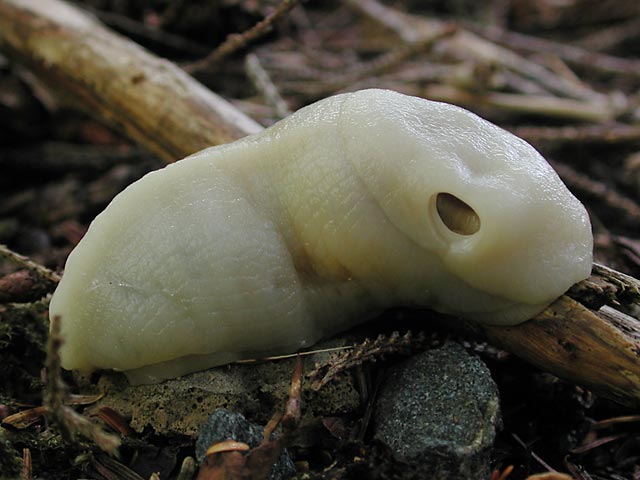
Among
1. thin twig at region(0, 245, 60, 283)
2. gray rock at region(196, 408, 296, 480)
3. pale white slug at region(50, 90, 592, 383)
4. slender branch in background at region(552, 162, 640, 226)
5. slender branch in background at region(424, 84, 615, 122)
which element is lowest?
slender branch in background at region(552, 162, 640, 226)

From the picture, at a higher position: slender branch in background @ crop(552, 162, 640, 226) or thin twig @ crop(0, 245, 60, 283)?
thin twig @ crop(0, 245, 60, 283)

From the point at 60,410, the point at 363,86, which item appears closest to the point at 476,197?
the point at 60,410

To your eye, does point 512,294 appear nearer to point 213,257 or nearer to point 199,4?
point 213,257

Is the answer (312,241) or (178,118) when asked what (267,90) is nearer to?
(178,118)

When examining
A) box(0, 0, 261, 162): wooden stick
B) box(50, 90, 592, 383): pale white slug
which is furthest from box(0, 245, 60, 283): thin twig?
box(0, 0, 261, 162): wooden stick

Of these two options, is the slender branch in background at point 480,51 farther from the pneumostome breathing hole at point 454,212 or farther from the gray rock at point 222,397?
the gray rock at point 222,397

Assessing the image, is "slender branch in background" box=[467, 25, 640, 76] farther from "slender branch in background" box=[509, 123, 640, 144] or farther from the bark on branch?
the bark on branch
